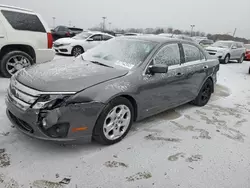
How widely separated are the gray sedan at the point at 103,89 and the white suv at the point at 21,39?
259 centimetres

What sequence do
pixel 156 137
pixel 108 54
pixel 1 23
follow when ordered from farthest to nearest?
pixel 1 23 → pixel 108 54 → pixel 156 137

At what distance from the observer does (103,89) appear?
279 cm

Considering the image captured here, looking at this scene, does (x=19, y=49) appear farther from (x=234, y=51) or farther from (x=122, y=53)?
(x=234, y=51)

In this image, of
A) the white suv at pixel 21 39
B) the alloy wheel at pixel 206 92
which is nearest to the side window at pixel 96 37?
the white suv at pixel 21 39

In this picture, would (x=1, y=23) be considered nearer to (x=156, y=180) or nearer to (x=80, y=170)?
(x=80, y=170)

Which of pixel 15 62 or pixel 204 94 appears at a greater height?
pixel 15 62

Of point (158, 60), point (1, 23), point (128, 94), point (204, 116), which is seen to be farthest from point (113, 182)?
point (1, 23)

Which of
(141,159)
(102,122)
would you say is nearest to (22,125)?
(102,122)

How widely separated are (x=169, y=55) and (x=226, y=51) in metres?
11.9

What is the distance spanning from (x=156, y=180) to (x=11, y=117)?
198 centimetres

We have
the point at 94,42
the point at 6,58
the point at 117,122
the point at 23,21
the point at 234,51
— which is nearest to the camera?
the point at 117,122

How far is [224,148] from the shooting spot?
329cm

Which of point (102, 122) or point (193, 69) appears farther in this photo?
point (193, 69)

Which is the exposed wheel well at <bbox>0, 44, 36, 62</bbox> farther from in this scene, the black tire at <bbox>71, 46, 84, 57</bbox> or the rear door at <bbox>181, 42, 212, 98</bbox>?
the black tire at <bbox>71, 46, 84, 57</bbox>
